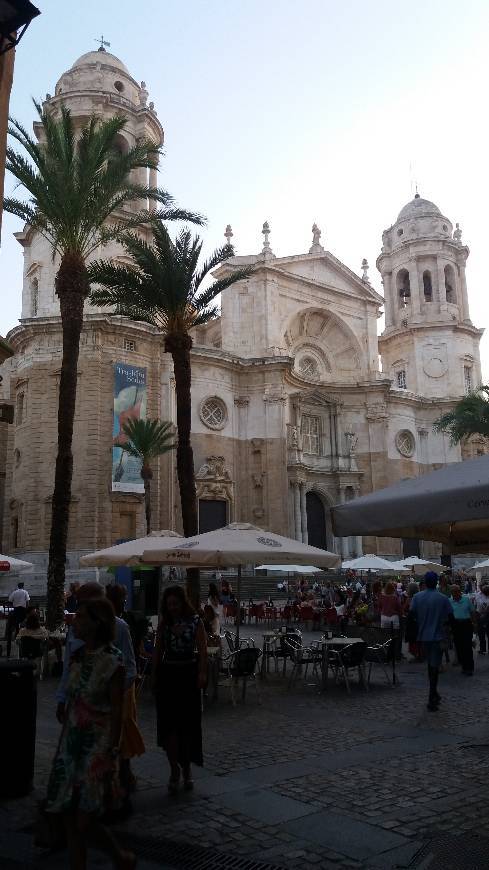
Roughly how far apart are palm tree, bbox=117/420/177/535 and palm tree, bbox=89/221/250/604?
556 inches

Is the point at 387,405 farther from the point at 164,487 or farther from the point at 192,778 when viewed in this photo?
the point at 192,778

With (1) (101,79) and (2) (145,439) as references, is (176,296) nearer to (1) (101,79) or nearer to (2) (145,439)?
(2) (145,439)

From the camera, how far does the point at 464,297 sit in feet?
183

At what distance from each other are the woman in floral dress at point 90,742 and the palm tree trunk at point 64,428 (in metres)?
13.2

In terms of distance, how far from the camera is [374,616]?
2042 cm

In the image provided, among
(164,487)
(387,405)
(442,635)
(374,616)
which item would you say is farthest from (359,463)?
(442,635)

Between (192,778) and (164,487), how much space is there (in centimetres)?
3176

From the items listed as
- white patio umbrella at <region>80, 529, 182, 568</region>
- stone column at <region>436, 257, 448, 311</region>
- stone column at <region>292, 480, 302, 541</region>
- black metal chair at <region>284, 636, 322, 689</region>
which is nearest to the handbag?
white patio umbrella at <region>80, 529, 182, 568</region>

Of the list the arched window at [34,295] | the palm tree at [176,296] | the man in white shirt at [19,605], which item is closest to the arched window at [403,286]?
the arched window at [34,295]

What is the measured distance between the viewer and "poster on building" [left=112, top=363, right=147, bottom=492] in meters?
35.7

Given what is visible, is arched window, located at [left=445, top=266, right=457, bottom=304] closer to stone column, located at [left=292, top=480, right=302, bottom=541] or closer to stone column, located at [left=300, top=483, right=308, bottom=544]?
stone column, located at [left=300, top=483, right=308, bottom=544]

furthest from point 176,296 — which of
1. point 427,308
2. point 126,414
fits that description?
point 427,308

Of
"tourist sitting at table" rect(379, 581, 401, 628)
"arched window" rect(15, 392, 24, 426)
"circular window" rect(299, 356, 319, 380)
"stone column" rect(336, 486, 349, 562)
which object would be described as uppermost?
"circular window" rect(299, 356, 319, 380)

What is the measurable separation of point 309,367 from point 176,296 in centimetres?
3080
